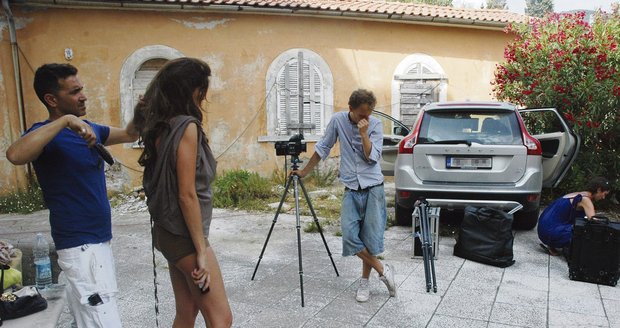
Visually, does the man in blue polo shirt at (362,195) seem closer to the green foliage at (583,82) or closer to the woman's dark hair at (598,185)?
the woman's dark hair at (598,185)

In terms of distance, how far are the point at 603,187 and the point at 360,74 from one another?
690cm

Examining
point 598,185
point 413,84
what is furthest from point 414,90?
point 598,185

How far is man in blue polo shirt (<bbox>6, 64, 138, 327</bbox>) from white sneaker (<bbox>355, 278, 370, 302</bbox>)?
2165mm

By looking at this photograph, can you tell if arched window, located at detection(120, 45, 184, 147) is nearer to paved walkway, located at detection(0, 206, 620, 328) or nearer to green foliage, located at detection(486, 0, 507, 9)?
paved walkway, located at detection(0, 206, 620, 328)

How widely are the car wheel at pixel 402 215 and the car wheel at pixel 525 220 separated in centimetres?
140

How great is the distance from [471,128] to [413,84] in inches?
228

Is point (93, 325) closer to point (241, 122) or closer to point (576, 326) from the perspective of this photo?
point (576, 326)

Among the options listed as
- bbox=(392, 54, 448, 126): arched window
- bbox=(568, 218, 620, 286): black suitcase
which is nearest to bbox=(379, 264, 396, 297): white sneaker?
bbox=(568, 218, 620, 286): black suitcase

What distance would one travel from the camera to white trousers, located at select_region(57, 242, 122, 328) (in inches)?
91.9

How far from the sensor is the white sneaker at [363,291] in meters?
4.00

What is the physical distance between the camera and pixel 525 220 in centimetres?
629

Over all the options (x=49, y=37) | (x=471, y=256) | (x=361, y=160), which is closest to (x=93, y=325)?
(x=361, y=160)

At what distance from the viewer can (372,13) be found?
1076 centimetres

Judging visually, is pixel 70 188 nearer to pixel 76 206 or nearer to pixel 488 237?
pixel 76 206
